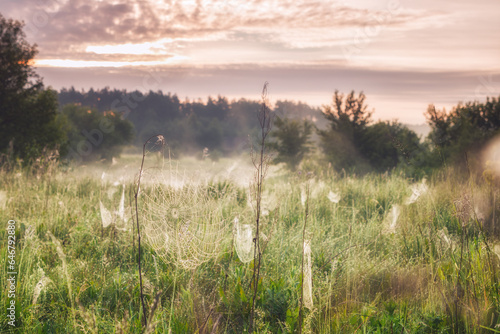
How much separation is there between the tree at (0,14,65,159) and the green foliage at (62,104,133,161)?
29045 mm

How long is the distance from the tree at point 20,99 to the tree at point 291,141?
1649 centimetres

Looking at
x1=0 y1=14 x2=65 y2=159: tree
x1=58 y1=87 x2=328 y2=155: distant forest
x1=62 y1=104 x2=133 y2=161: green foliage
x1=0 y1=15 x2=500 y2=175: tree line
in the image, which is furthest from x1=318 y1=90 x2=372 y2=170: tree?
x1=58 y1=87 x2=328 y2=155: distant forest

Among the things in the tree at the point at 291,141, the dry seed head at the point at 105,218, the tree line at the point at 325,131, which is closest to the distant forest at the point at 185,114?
the tree at the point at 291,141

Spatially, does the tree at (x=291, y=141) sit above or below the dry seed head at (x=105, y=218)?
below

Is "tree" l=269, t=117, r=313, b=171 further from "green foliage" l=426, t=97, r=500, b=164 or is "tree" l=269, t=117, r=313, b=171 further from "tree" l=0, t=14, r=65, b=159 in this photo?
"tree" l=0, t=14, r=65, b=159

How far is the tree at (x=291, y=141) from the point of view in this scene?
28.2 metres

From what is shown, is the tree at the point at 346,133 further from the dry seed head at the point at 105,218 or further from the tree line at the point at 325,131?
the dry seed head at the point at 105,218

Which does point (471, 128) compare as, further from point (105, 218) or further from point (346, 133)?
point (105, 218)

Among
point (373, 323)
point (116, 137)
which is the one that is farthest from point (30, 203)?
point (116, 137)

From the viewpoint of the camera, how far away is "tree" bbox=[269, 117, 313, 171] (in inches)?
1112

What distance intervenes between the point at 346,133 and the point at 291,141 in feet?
21.4

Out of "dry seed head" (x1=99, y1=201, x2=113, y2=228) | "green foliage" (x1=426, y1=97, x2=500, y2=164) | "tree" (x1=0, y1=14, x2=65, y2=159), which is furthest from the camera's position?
"tree" (x1=0, y1=14, x2=65, y2=159)

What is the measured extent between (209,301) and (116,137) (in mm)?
51832

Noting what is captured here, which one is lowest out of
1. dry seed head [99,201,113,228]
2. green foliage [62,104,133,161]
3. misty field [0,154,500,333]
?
green foliage [62,104,133,161]
